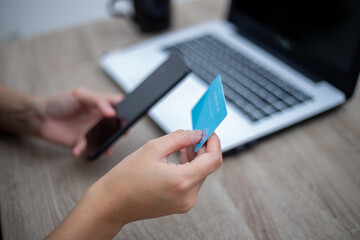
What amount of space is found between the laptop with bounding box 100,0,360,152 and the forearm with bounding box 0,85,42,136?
200 mm

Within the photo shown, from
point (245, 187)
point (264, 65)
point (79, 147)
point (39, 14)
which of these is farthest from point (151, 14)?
point (39, 14)

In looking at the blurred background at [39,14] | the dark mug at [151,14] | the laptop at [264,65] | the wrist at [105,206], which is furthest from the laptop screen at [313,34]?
the blurred background at [39,14]

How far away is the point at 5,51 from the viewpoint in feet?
2.95

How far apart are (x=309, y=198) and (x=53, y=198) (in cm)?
42

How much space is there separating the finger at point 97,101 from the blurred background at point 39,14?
116 centimetres

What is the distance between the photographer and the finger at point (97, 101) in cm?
52

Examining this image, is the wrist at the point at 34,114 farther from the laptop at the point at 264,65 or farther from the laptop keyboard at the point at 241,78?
the laptop keyboard at the point at 241,78

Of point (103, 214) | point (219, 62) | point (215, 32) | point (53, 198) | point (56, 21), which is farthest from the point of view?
point (56, 21)

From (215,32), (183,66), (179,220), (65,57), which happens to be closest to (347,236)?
(179,220)

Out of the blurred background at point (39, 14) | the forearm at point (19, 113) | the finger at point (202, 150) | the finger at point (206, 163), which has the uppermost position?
the finger at point (206, 163)

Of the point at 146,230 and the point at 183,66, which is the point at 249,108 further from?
the point at 146,230

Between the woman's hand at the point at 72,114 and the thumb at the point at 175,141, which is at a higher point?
the thumb at the point at 175,141

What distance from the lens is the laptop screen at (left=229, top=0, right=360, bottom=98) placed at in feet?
1.76

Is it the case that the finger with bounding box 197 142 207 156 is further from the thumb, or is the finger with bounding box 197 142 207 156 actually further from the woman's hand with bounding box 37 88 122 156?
the woman's hand with bounding box 37 88 122 156
